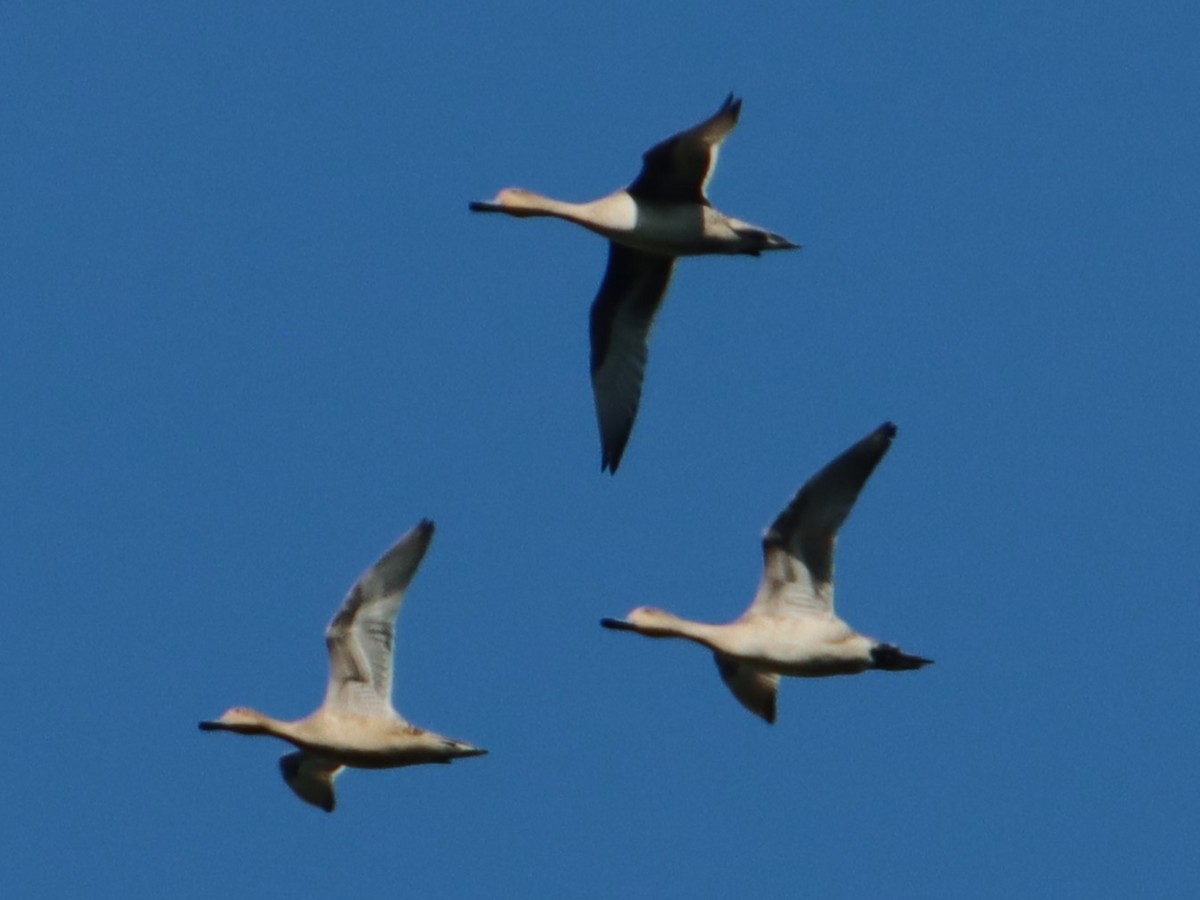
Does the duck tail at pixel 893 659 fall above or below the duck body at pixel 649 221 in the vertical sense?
below

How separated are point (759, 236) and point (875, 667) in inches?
151

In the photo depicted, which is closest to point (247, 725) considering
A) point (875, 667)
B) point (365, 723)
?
point (365, 723)

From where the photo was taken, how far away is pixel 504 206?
2319 centimetres

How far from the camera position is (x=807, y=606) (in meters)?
21.5

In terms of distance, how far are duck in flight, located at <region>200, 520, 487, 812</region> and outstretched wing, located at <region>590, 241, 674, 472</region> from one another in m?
3.81

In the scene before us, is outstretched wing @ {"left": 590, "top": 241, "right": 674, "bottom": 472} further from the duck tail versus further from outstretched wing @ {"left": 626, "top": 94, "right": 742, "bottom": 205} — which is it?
the duck tail

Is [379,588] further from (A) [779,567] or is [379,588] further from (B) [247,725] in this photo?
(A) [779,567]

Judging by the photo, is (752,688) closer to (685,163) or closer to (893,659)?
(893,659)

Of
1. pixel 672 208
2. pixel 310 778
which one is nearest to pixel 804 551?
pixel 672 208

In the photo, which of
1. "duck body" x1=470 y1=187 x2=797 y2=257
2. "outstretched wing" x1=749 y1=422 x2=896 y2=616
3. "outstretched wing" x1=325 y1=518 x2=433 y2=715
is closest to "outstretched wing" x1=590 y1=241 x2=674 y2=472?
"duck body" x1=470 y1=187 x2=797 y2=257

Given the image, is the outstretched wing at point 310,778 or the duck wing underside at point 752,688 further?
the duck wing underside at point 752,688

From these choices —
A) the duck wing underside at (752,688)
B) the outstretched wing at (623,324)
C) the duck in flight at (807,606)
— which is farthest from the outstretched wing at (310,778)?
the outstretched wing at (623,324)

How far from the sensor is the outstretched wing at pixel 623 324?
82.4 ft

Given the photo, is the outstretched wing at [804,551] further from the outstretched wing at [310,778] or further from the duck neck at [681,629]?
the outstretched wing at [310,778]
